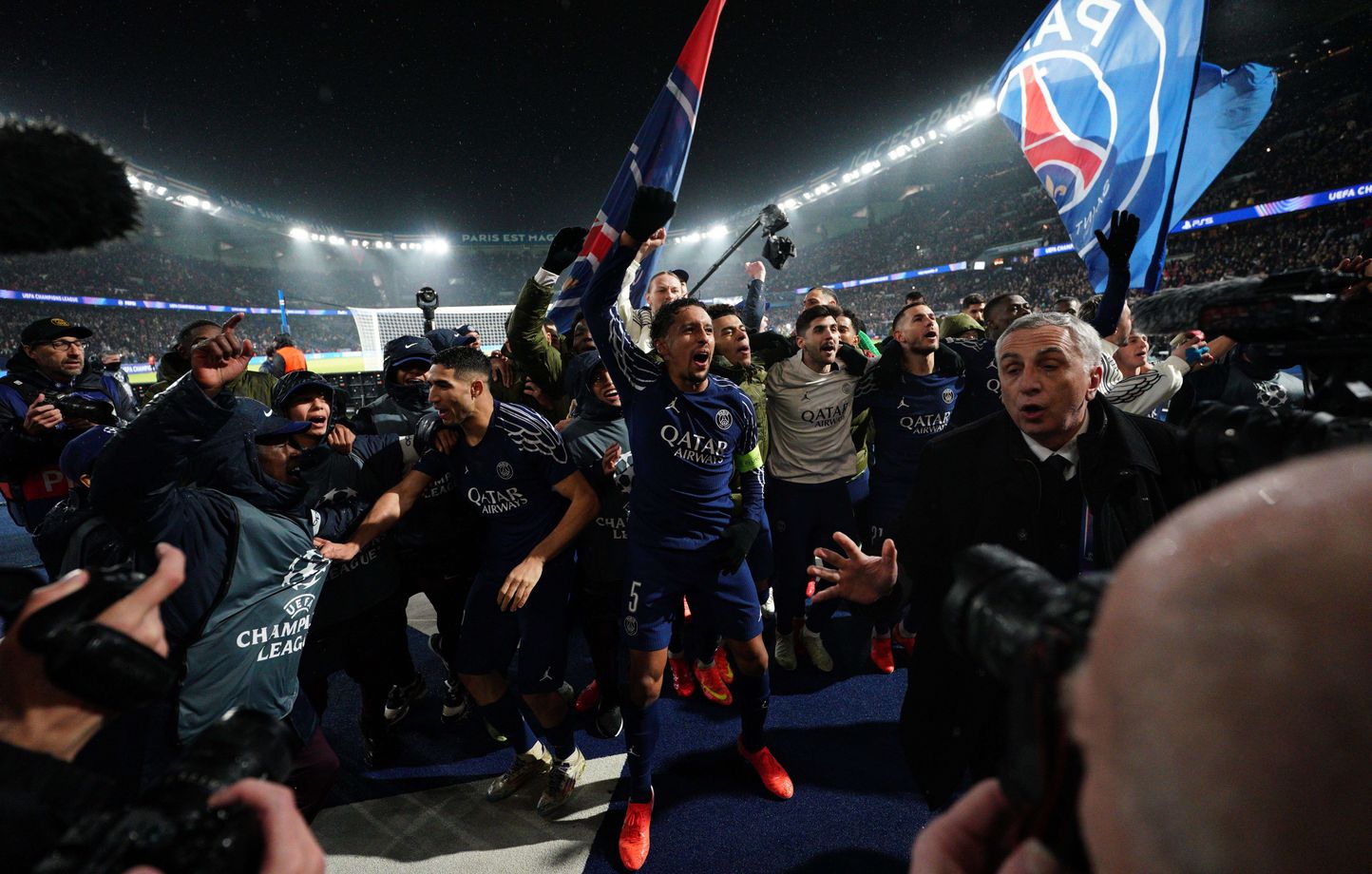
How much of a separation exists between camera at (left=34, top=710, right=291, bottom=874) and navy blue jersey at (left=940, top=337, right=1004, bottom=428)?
4.11 metres

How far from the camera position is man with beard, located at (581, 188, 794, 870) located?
8.62ft

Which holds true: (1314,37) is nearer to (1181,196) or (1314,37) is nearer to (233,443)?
(1181,196)

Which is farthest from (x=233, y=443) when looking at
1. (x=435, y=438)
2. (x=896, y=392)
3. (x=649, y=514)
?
(x=896, y=392)

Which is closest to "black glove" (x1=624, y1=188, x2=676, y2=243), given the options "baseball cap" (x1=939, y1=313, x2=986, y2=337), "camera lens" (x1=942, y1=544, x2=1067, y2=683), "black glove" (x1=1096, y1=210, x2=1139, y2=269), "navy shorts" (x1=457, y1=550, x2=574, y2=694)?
"navy shorts" (x1=457, y1=550, x2=574, y2=694)

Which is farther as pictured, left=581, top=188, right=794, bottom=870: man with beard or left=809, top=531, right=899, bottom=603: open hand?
left=581, top=188, right=794, bottom=870: man with beard

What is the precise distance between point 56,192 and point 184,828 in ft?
3.67

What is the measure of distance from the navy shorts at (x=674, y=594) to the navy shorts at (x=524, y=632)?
0.41m

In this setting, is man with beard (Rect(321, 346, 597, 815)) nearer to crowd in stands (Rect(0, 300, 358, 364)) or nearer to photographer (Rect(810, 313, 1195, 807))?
photographer (Rect(810, 313, 1195, 807))

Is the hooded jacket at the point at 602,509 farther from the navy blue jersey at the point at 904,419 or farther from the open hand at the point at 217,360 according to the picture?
the navy blue jersey at the point at 904,419

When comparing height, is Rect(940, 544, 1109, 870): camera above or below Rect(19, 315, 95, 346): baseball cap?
below

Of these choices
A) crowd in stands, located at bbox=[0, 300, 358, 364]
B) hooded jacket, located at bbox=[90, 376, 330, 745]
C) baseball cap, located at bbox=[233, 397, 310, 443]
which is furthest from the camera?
crowd in stands, located at bbox=[0, 300, 358, 364]

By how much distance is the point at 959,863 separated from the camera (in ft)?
2.07

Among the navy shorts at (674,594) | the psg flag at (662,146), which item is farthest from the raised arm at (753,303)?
the navy shorts at (674,594)

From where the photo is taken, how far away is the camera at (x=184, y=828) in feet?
2.01
